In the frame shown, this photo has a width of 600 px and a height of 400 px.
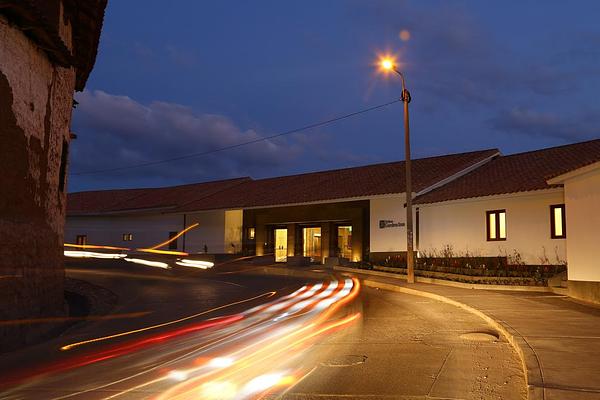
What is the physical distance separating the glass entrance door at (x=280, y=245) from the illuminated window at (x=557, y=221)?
18.8 m

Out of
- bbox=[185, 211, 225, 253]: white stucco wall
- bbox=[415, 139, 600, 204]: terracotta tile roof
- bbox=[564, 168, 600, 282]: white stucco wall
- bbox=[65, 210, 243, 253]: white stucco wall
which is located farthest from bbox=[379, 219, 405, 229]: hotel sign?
bbox=[185, 211, 225, 253]: white stucco wall

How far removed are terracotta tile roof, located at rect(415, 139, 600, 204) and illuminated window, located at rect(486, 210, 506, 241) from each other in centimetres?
111

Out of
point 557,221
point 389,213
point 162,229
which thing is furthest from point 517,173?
point 162,229

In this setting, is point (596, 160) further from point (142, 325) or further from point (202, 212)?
point (202, 212)

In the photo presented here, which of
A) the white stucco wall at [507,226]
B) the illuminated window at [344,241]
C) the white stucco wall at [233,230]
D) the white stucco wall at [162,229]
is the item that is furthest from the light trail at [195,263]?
the white stucco wall at [507,226]

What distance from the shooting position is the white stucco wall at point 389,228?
97.1ft

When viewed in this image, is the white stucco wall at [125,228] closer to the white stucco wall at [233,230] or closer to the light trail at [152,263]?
the white stucco wall at [233,230]

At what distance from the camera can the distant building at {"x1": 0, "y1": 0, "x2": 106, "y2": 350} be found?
10.5 metres

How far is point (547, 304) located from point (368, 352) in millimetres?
7582

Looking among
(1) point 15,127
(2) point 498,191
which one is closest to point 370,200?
(2) point 498,191

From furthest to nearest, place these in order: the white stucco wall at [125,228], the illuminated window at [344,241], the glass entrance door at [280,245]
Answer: the white stucco wall at [125,228], the glass entrance door at [280,245], the illuminated window at [344,241]

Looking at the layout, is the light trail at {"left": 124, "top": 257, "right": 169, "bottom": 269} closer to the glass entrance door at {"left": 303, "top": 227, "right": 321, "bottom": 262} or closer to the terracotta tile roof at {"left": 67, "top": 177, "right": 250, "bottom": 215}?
the terracotta tile roof at {"left": 67, "top": 177, "right": 250, "bottom": 215}

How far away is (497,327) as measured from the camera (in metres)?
10.9

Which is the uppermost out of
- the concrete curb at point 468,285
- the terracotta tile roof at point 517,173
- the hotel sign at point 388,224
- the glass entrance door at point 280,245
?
the terracotta tile roof at point 517,173
